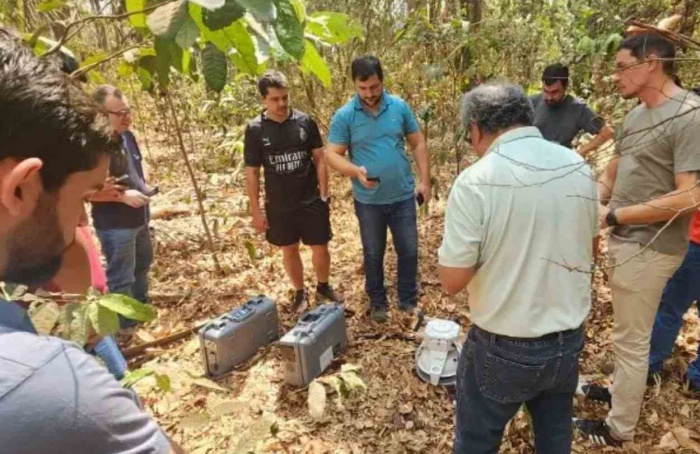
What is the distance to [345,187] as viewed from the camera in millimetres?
6391

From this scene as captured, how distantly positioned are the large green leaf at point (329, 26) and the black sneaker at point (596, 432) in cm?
234

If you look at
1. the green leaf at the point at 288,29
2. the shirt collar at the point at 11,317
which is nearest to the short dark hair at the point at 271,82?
the green leaf at the point at 288,29

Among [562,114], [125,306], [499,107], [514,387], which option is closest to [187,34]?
[125,306]

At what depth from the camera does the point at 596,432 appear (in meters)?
2.44

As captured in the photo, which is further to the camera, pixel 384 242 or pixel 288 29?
pixel 384 242

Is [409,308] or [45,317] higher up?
[45,317]

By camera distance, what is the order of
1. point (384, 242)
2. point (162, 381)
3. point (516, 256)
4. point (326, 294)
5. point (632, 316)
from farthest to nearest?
point (326, 294), point (384, 242), point (632, 316), point (516, 256), point (162, 381)

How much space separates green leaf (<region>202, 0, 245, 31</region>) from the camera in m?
0.78

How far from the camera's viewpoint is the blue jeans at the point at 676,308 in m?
2.59

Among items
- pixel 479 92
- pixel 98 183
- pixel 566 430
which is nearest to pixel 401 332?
pixel 566 430

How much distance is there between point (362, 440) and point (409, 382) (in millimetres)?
518

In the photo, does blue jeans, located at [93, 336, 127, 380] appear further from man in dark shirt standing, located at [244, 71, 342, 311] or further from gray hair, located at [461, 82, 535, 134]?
gray hair, located at [461, 82, 535, 134]

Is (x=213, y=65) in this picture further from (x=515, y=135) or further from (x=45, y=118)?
(x=515, y=135)

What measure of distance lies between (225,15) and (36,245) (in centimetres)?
48
